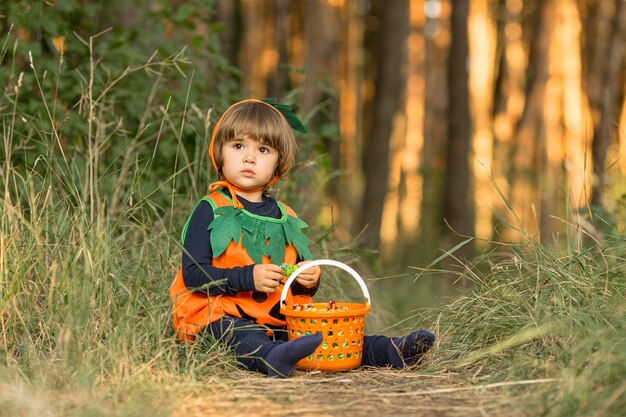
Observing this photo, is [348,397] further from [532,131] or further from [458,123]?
[532,131]

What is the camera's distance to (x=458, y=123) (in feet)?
30.8

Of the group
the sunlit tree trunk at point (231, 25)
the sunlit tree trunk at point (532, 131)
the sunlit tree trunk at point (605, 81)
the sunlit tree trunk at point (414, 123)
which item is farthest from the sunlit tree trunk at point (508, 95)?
the sunlit tree trunk at point (231, 25)

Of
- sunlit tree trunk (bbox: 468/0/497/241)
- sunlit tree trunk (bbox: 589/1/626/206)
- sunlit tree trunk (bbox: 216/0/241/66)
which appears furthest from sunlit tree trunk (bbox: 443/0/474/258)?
sunlit tree trunk (bbox: 468/0/497/241)

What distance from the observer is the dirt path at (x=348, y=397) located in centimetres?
254

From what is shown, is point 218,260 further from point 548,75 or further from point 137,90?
point 548,75

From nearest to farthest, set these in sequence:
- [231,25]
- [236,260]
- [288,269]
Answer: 1. [288,269]
2. [236,260]
3. [231,25]

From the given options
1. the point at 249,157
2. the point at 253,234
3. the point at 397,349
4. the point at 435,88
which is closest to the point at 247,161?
the point at 249,157

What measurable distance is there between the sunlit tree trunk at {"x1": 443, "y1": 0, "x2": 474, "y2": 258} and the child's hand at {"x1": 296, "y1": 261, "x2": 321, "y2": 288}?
20.1 ft

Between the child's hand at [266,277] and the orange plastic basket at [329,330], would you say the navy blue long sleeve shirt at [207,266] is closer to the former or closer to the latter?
the child's hand at [266,277]

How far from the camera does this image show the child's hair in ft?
11.1

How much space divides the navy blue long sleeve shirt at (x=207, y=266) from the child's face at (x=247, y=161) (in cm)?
10

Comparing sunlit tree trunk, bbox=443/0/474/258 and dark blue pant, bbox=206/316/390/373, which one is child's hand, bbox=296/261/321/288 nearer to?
dark blue pant, bbox=206/316/390/373

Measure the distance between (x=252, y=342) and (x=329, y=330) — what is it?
0.94ft

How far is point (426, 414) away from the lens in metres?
2.53
